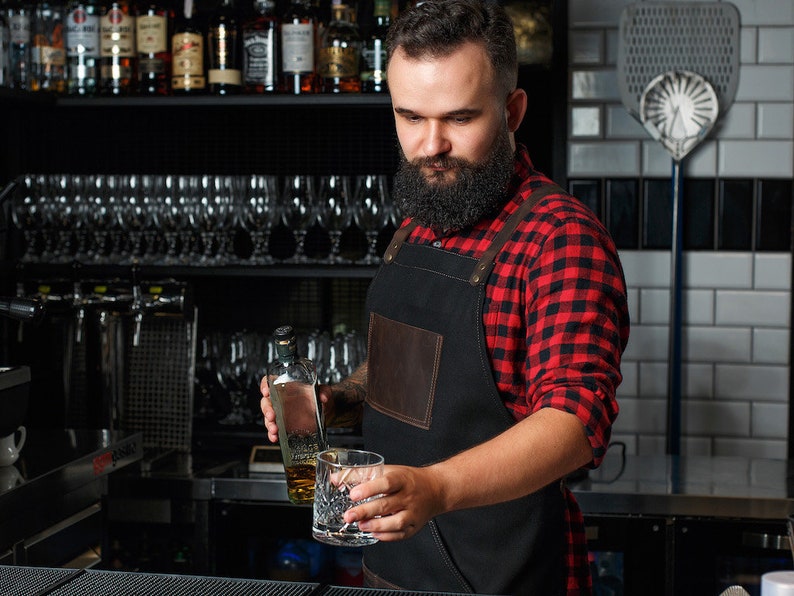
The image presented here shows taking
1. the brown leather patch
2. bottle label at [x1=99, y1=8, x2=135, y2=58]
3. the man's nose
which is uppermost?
bottle label at [x1=99, y1=8, x2=135, y2=58]

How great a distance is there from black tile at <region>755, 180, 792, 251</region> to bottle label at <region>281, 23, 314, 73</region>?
4.31ft

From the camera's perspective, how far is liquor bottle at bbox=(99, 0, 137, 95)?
2887 mm

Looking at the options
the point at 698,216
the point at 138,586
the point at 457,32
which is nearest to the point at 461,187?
the point at 457,32

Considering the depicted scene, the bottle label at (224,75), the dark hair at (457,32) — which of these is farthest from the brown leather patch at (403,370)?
the bottle label at (224,75)

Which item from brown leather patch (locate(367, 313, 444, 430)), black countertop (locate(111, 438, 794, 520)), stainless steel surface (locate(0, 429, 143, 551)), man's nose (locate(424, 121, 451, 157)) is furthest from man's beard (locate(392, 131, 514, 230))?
black countertop (locate(111, 438, 794, 520))

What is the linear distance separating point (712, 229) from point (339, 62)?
116 centimetres

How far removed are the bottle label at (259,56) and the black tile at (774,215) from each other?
4.63 ft

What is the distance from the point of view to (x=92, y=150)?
10.9 feet

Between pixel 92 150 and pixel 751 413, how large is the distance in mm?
2147

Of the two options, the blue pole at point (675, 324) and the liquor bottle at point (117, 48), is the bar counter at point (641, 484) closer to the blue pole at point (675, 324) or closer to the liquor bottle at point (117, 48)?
the blue pole at point (675, 324)

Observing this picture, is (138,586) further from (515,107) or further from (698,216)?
(698,216)

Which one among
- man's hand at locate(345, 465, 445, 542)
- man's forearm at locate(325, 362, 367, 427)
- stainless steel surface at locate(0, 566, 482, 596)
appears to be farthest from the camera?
man's forearm at locate(325, 362, 367, 427)

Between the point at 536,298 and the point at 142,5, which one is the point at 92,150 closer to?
the point at 142,5

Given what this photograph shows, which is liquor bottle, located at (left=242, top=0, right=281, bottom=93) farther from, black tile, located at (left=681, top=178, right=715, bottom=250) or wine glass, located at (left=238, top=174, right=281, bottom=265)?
black tile, located at (left=681, top=178, right=715, bottom=250)
